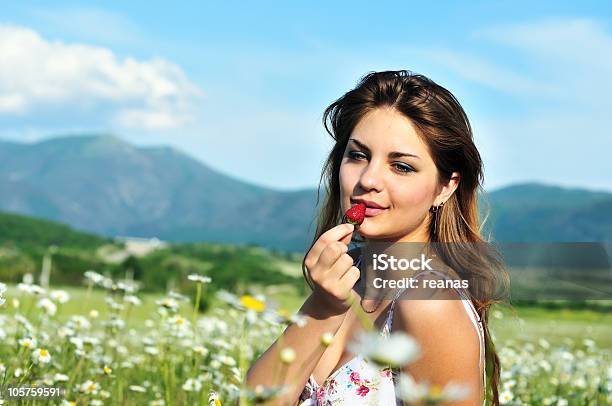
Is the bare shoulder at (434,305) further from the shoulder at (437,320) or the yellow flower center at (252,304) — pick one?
the yellow flower center at (252,304)

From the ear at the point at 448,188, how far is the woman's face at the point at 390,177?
0.04 ft

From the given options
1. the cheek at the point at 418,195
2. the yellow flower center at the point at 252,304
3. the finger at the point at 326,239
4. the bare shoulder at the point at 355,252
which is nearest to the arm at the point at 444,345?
the cheek at the point at 418,195

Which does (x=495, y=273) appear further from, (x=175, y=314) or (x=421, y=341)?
(x=175, y=314)

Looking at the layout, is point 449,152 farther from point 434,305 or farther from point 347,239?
point 347,239

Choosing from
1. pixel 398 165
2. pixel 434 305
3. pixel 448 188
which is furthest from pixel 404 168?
pixel 434 305

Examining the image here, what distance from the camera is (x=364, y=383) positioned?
2.62 m

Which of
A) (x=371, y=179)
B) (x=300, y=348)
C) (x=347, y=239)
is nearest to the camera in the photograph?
(x=347, y=239)

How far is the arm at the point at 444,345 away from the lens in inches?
92.7

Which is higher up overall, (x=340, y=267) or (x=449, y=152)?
(x=449, y=152)

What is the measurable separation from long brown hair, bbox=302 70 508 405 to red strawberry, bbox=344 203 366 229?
251 millimetres

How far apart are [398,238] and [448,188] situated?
288mm

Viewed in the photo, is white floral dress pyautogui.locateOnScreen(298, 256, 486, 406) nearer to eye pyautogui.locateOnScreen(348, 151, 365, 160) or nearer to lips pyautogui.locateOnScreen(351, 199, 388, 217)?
lips pyautogui.locateOnScreen(351, 199, 388, 217)

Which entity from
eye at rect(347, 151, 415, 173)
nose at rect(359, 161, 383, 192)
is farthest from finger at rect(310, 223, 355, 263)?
eye at rect(347, 151, 415, 173)

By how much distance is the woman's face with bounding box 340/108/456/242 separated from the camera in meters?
2.62
